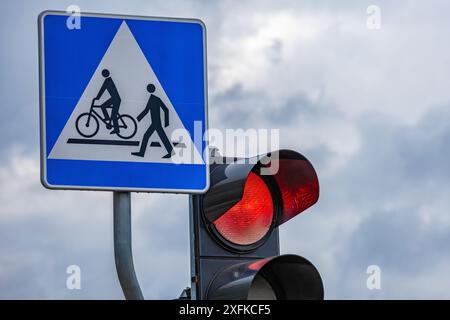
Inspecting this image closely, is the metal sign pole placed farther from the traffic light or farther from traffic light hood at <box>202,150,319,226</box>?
traffic light hood at <box>202,150,319,226</box>

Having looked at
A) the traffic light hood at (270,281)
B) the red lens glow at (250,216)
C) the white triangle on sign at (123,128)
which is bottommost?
the traffic light hood at (270,281)

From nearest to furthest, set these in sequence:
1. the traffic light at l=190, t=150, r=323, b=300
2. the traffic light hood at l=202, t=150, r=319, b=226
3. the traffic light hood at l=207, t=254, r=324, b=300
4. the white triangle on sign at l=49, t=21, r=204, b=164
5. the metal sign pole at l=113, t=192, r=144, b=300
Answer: the metal sign pole at l=113, t=192, r=144, b=300 < the white triangle on sign at l=49, t=21, r=204, b=164 < the traffic light hood at l=207, t=254, r=324, b=300 < the traffic light at l=190, t=150, r=323, b=300 < the traffic light hood at l=202, t=150, r=319, b=226

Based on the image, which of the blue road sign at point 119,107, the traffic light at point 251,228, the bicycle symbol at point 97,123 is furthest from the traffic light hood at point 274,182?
the bicycle symbol at point 97,123

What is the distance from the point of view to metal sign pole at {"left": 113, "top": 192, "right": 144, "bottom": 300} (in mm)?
4457

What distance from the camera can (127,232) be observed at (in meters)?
4.48

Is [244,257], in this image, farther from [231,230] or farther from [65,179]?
[65,179]

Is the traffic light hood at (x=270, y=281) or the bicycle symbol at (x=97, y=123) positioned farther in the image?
the traffic light hood at (x=270, y=281)

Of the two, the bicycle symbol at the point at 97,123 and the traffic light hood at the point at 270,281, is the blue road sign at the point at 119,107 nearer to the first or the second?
the bicycle symbol at the point at 97,123

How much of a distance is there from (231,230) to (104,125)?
3.23 ft

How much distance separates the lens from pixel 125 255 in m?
4.46

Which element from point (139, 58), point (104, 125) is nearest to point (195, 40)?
point (139, 58)

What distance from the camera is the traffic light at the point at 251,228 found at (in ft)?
15.8

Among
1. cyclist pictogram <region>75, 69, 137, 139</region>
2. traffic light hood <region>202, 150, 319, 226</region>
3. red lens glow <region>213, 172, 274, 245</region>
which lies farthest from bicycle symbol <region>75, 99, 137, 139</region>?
red lens glow <region>213, 172, 274, 245</region>

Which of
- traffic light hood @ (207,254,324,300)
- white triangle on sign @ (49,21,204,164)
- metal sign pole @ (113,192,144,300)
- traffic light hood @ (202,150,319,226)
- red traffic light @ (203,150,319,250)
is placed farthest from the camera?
red traffic light @ (203,150,319,250)
